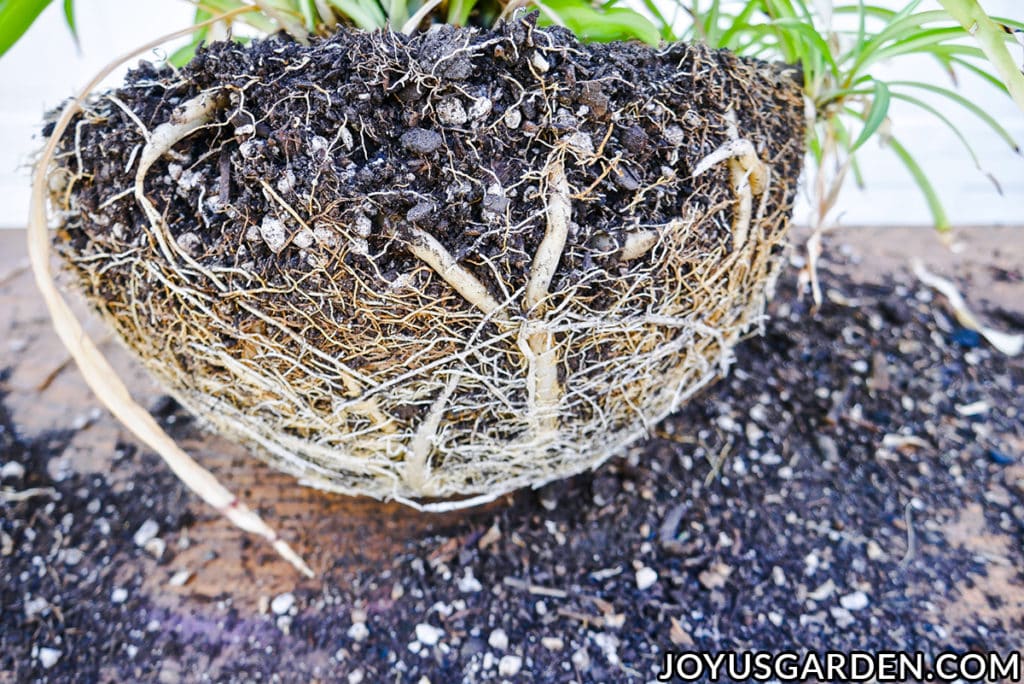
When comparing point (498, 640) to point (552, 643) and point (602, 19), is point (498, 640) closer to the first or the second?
point (552, 643)

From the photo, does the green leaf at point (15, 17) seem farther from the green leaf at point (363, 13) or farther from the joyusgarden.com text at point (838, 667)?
the joyusgarden.com text at point (838, 667)

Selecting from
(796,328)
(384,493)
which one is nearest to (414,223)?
(384,493)

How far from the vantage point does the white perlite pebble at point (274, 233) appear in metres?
0.62

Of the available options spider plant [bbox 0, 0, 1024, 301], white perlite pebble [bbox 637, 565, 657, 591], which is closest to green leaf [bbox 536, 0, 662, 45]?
spider plant [bbox 0, 0, 1024, 301]

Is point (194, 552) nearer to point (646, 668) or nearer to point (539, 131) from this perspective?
point (646, 668)

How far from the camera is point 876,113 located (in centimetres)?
73

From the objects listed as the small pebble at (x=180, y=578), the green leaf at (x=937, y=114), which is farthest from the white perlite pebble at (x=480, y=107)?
the small pebble at (x=180, y=578)

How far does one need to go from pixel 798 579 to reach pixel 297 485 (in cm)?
67

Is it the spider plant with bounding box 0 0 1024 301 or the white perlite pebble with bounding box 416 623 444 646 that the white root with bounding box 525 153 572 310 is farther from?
the white perlite pebble with bounding box 416 623 444 646

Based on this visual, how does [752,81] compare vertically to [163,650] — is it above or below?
above

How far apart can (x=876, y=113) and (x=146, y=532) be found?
993 mm

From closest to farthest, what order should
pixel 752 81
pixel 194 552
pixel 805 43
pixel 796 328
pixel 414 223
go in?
pixel 414 223 → pixel 752 81 → pixel 805 43 → pixel 194 552 → pixel 796 328

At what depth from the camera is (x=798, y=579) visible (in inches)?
36.1

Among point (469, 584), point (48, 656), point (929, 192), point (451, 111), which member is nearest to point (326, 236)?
point (451, 111)
